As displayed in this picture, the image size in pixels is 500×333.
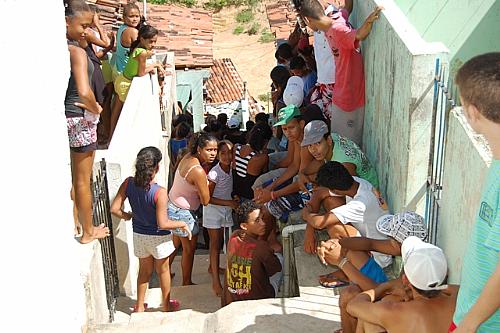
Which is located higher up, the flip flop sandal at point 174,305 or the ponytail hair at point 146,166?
the ponytail hair at point 146,166

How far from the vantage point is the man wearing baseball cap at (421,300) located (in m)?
3.69

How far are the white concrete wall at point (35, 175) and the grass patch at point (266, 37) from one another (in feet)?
79.7

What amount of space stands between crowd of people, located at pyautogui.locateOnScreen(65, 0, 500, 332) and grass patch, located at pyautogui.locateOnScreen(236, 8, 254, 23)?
69.1 ft

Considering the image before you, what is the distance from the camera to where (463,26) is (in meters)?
6.91

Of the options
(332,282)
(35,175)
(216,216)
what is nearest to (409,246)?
(332,282)

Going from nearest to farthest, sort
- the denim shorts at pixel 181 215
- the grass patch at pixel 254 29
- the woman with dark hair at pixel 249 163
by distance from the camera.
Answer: the denim shorts at pixel 181 215 < the woman with dark hair at pixel 249 163 < the grass patch at pixel 254 29

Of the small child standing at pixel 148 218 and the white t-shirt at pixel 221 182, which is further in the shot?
the white t-shirt at pixel 221 182

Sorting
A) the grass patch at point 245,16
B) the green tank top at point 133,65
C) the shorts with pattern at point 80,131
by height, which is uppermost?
the grass patch at point 245,16

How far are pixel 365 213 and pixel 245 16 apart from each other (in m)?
25.7

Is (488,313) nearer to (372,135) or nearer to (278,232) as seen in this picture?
(372,135)

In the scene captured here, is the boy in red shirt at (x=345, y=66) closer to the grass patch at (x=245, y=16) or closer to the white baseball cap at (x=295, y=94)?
the white baseball cap at (x=295, y=94)

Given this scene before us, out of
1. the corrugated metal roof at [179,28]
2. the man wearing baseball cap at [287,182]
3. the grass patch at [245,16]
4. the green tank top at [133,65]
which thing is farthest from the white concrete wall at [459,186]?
the grass patch at [245,16]

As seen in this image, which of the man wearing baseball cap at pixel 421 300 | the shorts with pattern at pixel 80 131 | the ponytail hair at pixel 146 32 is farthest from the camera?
the ponytail hair at pixel 146 32

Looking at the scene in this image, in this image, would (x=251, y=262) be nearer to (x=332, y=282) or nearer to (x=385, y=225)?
(x=332, y=282)
